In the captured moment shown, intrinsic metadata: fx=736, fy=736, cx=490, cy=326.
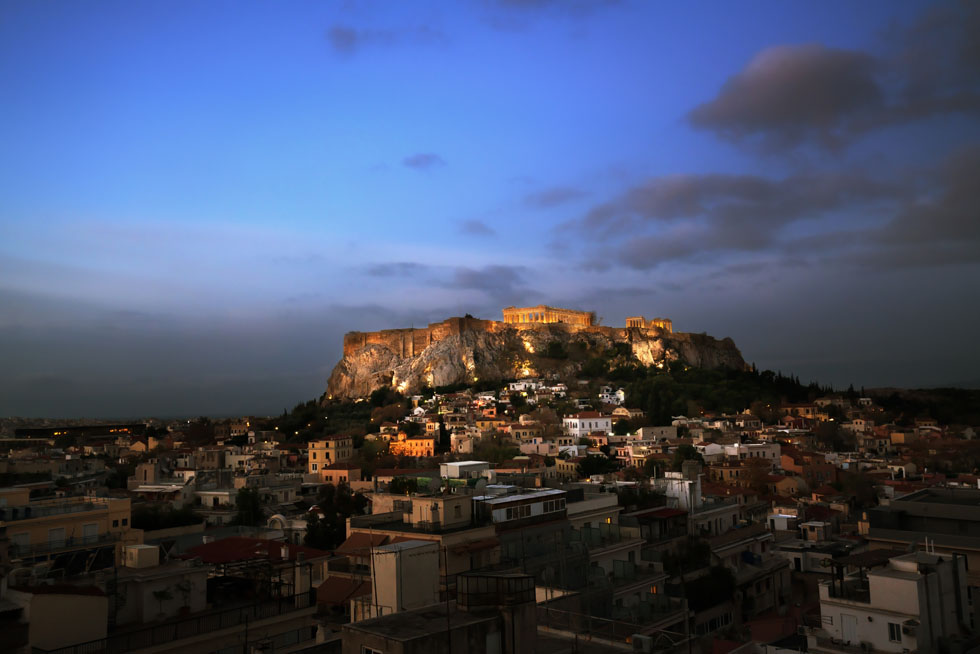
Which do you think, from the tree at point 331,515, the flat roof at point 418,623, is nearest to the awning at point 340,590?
the flat roof at point 418,623

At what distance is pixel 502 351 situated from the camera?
96.1m

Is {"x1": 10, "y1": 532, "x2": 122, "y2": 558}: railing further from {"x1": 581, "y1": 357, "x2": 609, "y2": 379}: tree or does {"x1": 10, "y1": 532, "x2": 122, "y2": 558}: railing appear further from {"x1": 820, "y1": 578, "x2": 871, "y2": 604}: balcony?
{"x1": 581, "y1": 357, "x2": 609, "y2": 379}: tree

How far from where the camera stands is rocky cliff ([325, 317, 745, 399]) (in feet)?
304

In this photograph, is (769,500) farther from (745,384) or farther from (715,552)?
(745,384)

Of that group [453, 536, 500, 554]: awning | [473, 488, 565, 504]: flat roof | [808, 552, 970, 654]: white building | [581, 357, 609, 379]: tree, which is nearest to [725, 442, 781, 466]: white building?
[473, 488, 565, 504]: flat roof

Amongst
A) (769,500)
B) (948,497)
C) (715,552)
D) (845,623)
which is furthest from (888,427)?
(845,623)

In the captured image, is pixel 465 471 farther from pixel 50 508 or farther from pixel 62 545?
pixel 62 545

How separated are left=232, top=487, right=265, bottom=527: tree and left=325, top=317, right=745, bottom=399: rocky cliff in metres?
59.7

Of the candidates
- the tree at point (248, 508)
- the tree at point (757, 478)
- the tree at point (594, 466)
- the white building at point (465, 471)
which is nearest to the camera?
the white building at point (465, 471)

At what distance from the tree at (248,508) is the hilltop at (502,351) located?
59483mm

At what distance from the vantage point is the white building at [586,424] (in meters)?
59.0

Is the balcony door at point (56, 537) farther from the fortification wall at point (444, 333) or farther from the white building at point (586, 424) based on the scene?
the fortification wall at point (444, 333)

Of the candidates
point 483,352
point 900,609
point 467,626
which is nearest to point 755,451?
point 900,609

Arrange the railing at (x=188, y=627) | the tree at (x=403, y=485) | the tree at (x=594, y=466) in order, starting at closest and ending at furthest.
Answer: the railing at (x=188, y=627) < the tree at (x=403, y=485) < the tree at (x=594, y=466)
